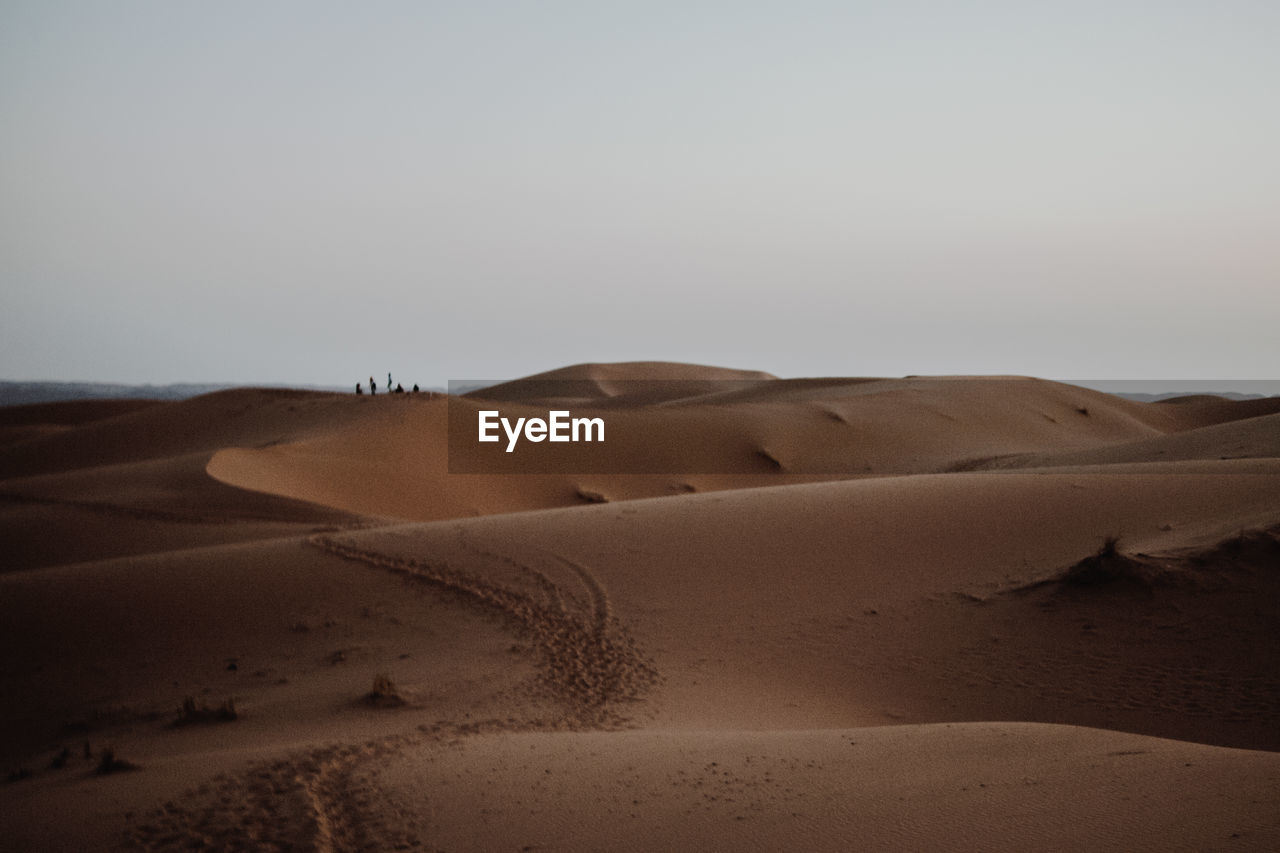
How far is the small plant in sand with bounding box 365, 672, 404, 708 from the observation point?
270 inches

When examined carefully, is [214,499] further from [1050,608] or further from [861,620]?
[1050,608]

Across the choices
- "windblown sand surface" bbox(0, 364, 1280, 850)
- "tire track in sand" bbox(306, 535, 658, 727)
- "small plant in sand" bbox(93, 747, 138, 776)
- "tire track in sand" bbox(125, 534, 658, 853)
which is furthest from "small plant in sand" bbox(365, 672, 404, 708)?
"small plant in sand" bbox(93, 747, 138, 776)

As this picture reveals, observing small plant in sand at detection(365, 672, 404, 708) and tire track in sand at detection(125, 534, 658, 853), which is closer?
tire track in sand at detection(125, 534, 658, 853)

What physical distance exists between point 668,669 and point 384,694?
8.12 feet

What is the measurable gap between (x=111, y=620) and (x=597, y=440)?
67.1ft

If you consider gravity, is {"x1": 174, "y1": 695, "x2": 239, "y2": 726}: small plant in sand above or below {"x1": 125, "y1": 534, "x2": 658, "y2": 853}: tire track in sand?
below

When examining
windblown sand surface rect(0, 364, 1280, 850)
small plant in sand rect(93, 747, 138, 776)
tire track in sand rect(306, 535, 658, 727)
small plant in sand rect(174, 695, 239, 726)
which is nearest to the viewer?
windblown sand surface rect(0, 364, 1280, 850)

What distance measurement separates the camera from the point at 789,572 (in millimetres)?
10320

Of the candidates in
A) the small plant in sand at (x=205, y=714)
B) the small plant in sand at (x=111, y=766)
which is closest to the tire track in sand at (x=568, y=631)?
the small plant in sand at (x=205, y=714)

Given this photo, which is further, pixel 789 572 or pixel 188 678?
pixel 789 572

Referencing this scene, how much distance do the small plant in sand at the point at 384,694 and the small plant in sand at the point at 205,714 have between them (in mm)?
997

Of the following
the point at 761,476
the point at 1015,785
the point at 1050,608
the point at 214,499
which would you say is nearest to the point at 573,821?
the point at 1015,785

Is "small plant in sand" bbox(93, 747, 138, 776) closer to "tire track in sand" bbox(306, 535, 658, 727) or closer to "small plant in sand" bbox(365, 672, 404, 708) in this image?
"small plant in sand" bbox(365, 672, 404, 708)

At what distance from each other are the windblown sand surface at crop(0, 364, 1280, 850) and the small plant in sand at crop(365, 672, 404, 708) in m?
0.02
